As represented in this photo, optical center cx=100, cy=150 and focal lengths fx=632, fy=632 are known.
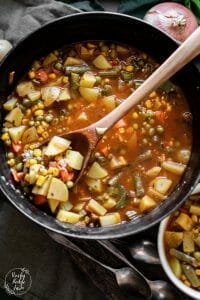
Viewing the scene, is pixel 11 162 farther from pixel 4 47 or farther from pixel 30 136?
pixel 4 47

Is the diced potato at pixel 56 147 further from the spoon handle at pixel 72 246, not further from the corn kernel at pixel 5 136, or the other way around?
the spoon handle at pixel 72 246

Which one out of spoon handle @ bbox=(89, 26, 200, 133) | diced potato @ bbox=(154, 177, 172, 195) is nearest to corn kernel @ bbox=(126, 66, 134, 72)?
spoon handle @ bbox=(89, 26, 200, 133)

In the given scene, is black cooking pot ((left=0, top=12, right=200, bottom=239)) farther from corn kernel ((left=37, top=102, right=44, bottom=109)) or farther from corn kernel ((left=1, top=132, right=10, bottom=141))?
corn kernel ((left=37, top=102, right=44, bottom=109))

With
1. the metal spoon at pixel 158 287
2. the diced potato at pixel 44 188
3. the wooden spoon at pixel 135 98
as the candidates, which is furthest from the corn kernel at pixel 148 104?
the metal spoon at pixel 158 287

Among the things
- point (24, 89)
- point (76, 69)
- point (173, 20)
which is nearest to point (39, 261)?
point (24, 89)

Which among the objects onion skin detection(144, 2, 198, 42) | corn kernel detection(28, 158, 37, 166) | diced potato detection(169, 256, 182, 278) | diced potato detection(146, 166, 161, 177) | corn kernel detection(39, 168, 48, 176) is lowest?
diced potato detection(169, 256, 182, 278)

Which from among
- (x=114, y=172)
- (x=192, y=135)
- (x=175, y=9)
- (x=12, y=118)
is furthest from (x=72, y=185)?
(x=175, y=9)

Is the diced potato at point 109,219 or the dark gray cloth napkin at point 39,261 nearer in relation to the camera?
the diced potato at point 109,219
